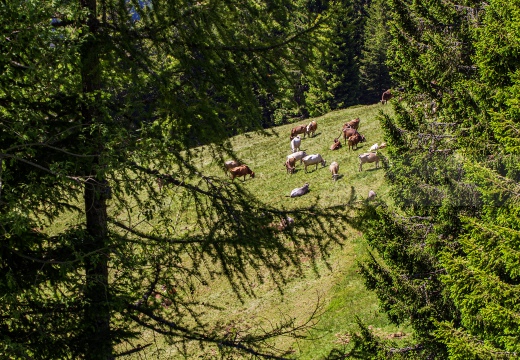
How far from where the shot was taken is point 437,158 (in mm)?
10602

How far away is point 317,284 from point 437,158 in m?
9.91

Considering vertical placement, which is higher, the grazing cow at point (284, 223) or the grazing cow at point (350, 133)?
the grazing cow at point (350, 133)

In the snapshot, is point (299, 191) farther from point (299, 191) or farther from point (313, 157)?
point (313, 157)

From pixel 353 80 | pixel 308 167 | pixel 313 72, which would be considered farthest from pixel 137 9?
pixel 353 80

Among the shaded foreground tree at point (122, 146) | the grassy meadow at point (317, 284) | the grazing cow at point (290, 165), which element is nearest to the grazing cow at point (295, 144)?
the grassy meadow at point (317, 284)

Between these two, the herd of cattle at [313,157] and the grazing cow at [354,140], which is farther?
the grazing cow at [354,140]

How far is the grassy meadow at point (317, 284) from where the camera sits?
14.1 meters

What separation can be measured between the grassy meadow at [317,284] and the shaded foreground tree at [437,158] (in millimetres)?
1193

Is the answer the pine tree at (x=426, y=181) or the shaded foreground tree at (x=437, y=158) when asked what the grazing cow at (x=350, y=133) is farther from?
the pine tree at (x=426, y=181)

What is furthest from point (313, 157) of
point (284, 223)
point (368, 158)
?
point (284, 223)

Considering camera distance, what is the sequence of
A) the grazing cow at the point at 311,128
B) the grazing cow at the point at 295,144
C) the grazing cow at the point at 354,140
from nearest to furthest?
the grazing cow at the point at 354,140 → the grazing cow at the point at 295,144 → the grazing cow at the point at 311,128

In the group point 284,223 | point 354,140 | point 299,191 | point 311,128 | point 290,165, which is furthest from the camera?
point 311,128

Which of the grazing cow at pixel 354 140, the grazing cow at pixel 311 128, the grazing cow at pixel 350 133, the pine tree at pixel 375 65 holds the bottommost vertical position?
the grazing cow at pixel 354 140

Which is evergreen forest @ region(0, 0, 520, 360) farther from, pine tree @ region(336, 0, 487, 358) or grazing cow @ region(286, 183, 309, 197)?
grazing cow @ region(286, 183, 309, 197)
